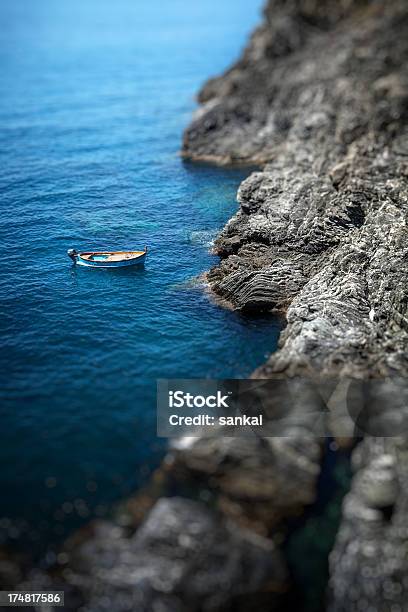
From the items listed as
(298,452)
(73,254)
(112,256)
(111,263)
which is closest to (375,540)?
(298,452)

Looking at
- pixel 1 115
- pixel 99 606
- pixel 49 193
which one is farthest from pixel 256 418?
pixel 1 115

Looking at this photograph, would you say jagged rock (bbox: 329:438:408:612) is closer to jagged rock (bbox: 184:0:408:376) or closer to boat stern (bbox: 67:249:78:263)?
jagged rock (bbox: 184:0:408:376)

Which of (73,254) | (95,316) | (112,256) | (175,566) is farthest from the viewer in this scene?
(112,256)

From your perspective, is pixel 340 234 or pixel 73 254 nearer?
pixel 340 234

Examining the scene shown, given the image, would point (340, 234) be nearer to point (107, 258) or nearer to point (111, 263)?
point (111, 263)

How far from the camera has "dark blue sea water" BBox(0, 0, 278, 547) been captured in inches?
1428

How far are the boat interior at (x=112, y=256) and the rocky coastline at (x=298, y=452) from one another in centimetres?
995

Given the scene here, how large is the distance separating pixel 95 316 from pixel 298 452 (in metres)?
24.9

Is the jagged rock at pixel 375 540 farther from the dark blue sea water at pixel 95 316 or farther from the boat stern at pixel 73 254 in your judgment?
the boat stern at pixel 73 254

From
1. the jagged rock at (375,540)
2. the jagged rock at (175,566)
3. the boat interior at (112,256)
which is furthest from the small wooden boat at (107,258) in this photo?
the jagged rock at (375,540)

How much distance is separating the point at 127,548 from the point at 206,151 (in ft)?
266

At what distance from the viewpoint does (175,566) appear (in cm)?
2917

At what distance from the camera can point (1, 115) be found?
119 m

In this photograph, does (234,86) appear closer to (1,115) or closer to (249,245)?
(1,115)
